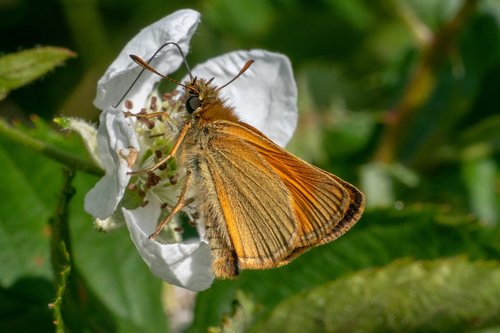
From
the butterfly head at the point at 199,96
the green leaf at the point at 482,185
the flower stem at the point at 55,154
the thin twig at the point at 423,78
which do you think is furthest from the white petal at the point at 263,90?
the green leaf at the point at 482,185

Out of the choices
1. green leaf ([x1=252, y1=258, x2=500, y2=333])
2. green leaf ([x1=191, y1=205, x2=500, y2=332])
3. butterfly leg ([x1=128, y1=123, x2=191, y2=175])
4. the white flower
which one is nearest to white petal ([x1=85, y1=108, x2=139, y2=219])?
the white flower

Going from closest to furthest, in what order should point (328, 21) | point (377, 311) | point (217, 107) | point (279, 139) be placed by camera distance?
1. point (377, 311)
2. point (217, 107)
3. point (279, 139)
4. point (328, 21)

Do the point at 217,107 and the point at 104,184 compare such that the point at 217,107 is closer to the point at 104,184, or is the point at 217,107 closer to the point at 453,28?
the point at 104,184

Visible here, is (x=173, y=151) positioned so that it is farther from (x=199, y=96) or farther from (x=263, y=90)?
(x=263, y=90)

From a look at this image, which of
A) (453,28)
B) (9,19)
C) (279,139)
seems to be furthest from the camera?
(9,19)

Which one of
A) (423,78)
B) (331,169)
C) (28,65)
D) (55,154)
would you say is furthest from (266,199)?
(423,78)

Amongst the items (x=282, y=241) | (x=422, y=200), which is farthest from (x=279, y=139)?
(x=422, y=200)

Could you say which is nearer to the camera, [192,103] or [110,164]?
[110,164]

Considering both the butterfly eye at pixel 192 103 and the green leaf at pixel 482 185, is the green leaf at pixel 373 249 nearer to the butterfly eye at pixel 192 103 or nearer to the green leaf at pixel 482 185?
the butterfly eye at pixel 192 103
